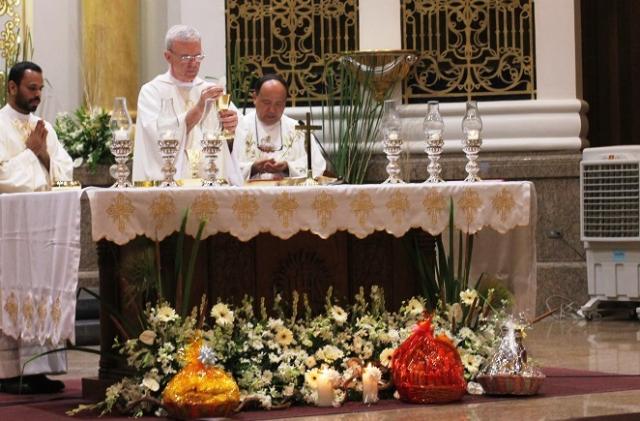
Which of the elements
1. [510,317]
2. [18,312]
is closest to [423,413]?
[510,317]

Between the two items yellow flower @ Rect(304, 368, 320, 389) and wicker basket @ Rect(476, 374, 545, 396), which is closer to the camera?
yellow flower @ Rect(304, 368, 320, 389)

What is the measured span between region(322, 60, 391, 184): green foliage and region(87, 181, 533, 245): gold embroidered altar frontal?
14.0 feet

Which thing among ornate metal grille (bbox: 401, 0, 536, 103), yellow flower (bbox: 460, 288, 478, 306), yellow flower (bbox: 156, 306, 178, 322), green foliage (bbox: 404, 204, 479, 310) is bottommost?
yellow flower (bbox: 156, 306, 178, 322)

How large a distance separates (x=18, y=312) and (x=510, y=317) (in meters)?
2.13

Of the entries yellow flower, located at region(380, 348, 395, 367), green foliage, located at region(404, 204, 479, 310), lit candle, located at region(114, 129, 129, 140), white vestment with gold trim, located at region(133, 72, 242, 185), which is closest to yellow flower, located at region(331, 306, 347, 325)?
yellow flower, located at region(380, 348, 395, 367)

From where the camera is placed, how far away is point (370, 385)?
247 inches

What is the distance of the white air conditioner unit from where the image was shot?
10766 mm

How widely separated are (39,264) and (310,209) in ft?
3.84

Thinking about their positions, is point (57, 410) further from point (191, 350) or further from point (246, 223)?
point (246, 223)

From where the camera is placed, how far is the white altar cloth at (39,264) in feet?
20.3

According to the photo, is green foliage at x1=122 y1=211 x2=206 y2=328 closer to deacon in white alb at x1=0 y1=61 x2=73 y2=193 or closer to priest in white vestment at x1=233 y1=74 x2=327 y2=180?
priest in white vestment at x1=233 y1=74 x2=327 y2=180

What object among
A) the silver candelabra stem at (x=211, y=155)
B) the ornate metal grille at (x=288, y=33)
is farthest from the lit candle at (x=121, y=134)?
the ornate metal grille at (x=288, y=33)

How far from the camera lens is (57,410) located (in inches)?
247

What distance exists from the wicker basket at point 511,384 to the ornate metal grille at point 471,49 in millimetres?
5154
